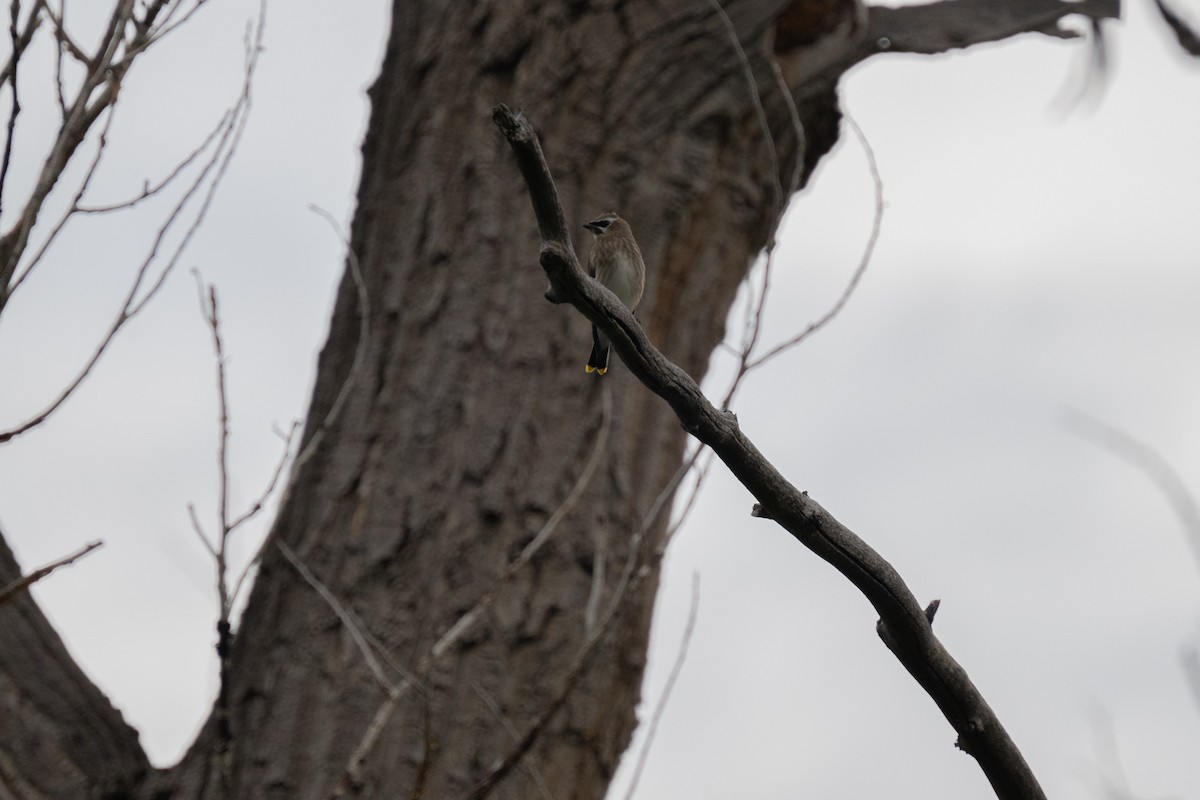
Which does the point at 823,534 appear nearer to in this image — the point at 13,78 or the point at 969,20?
the point at 13,78

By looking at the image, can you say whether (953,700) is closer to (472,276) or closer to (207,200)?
(207,200)

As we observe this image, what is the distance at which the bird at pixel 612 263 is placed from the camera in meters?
4.47

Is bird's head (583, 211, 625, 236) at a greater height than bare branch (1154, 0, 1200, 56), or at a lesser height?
lesser

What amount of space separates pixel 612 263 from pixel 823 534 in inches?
88.9

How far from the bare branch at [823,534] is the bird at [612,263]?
6.67 feet

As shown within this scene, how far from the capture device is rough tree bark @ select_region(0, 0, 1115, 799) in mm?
4082

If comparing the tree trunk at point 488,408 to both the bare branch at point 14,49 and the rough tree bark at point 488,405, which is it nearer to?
the rough tree bark at point 488,405

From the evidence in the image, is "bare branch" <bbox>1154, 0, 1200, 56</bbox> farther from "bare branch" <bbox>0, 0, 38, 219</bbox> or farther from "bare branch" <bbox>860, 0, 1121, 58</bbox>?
"bare branch" <bbox>0, 0, 38, 219</bbox>

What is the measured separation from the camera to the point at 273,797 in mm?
4004

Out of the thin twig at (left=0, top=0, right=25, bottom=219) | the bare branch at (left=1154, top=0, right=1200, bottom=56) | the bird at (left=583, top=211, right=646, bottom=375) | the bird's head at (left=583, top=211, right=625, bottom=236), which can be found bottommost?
the thin twig at (left=0, top=0, right=25, bottom=219)

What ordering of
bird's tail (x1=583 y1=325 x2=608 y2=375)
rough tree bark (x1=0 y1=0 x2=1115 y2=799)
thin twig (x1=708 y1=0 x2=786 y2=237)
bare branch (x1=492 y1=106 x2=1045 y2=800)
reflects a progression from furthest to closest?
bird's tail (x1=583 y1=325 x2=608 y2=375), rough tree bark (x1=0 y1=0 x2=1115 y2=799), thin twig (x1=708 y1=0 x2=786 y2=237), bare branch (x1=492 y1=106 x2=1045 y2=800)

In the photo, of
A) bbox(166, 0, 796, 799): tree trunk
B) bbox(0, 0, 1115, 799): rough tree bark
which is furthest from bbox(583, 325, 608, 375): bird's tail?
bbox(166, 0, 796, 799): tree trunk

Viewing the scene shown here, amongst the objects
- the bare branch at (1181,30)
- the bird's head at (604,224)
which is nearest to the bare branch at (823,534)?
the bird's head at (604,224)

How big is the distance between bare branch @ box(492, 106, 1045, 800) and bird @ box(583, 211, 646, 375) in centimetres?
203
